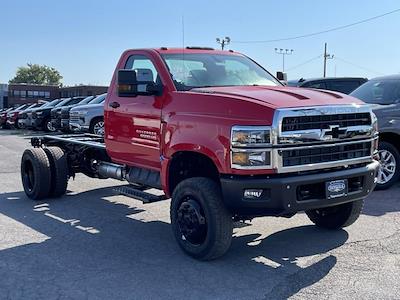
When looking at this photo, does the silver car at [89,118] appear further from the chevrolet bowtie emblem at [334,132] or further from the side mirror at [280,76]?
the chevrolet bowtie emblem at [334,132]

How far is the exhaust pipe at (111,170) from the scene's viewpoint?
716 cm

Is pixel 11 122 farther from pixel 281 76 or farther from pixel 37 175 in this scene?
pixel 281 76

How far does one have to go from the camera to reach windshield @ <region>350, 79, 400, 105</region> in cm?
914

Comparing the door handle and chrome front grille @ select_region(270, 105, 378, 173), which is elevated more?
the door handle

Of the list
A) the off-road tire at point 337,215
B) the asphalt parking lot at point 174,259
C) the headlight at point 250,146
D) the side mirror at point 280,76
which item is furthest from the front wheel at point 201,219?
the side mirror at point 280,76

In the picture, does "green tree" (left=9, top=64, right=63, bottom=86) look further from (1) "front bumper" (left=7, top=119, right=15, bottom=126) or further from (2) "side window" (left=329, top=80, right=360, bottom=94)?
(2) "side window" (left=329, top=80, right=360, bottom=94)

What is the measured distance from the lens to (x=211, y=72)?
6.28m

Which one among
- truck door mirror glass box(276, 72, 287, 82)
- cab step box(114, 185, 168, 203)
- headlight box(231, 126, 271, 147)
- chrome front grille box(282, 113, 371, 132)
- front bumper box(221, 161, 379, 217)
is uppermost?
truck door mirror glass box(276, 72, 287, 82)

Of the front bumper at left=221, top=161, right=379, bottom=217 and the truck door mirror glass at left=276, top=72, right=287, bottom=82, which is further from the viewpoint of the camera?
the truck door mirror glass at left=276, top=72, right=287, bottom=82

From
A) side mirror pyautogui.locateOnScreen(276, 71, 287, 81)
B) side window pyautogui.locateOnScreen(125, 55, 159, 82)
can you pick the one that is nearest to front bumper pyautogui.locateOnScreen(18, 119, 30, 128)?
side window pyautogui.locateOnScreen(125, 55, 159, 82)

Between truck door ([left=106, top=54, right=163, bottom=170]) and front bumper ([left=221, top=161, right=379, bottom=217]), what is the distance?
57.2 inches

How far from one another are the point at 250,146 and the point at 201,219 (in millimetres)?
999

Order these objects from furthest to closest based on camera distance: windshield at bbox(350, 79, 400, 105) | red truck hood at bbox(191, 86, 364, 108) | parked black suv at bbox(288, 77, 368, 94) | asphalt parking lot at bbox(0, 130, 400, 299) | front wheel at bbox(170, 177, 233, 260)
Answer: parked black suv at bbox(288, 77, 368, 94) < windshield at bbox(350, 79, 400, 105) < front wheel at bbox(170, 177, 233, 260) < red truck hood at bbox(191, 86, 364, 108) < asphalt parking lot at bbox(0, 130, 400, 299)

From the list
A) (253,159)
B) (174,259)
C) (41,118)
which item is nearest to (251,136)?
(253,159)
